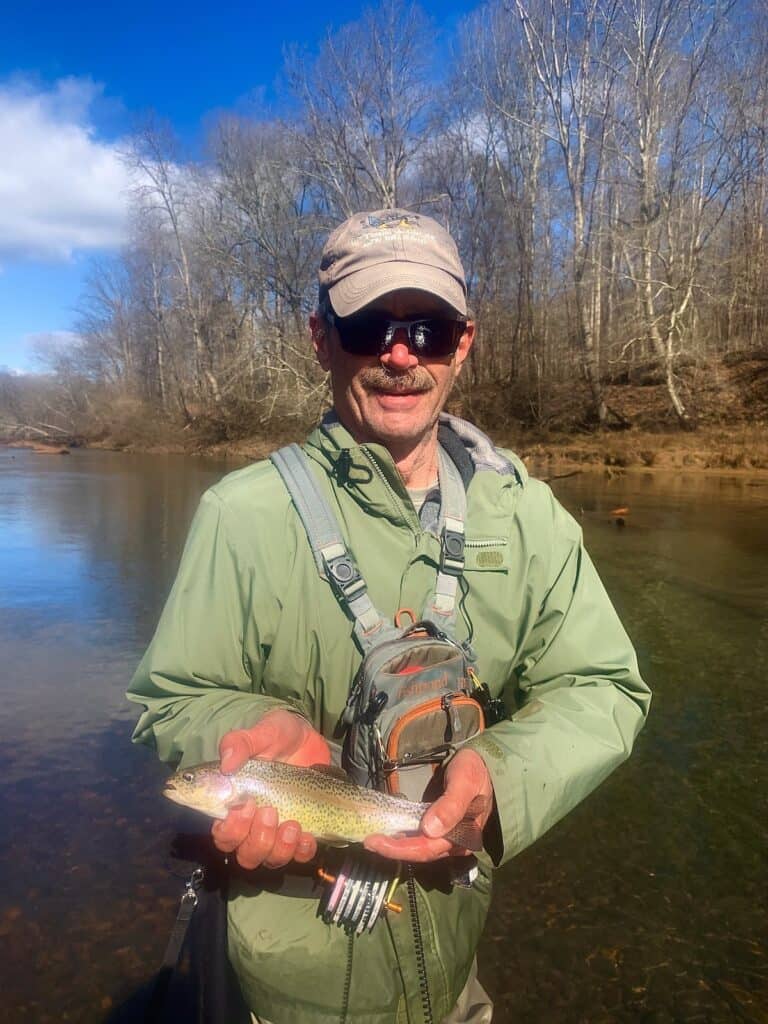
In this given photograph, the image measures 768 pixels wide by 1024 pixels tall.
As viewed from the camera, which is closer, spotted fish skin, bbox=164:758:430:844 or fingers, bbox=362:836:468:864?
fingers, bbox=362:836:468:864

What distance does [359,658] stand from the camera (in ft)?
7.87

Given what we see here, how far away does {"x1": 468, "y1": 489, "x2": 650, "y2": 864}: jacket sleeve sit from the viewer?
2.21 m

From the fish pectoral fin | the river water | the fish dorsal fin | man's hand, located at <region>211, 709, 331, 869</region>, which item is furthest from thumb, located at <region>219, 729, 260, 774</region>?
the river water

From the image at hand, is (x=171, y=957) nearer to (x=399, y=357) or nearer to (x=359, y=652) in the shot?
(x=359, y=652)

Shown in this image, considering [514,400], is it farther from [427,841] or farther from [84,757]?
[427,841]

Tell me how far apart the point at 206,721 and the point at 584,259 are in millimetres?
27520

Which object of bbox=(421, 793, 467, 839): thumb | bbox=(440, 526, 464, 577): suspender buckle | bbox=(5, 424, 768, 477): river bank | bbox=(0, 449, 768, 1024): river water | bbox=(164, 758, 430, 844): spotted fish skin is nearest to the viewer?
bbox=(421, 793, 467, 839): thumb

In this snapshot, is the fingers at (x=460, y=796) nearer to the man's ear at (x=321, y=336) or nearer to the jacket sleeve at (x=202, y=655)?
the jacket sleeve at (x=202, y=655)

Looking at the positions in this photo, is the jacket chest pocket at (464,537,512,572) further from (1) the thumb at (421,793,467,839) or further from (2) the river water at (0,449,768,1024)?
(2) the river water at (0,449,768,1024)

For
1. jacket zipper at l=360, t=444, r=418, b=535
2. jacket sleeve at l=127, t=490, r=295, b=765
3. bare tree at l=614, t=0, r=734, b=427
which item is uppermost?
bare tree at l=614, t=0, r=734, b=427

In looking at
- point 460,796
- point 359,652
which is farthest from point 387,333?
point 460,796

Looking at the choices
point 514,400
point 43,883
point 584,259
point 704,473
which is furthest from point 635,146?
point 43,883

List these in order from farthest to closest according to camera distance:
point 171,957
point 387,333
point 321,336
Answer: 1. point 171,957
2. point 321,336
3. point 387,333

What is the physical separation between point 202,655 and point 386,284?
52.7 inches
